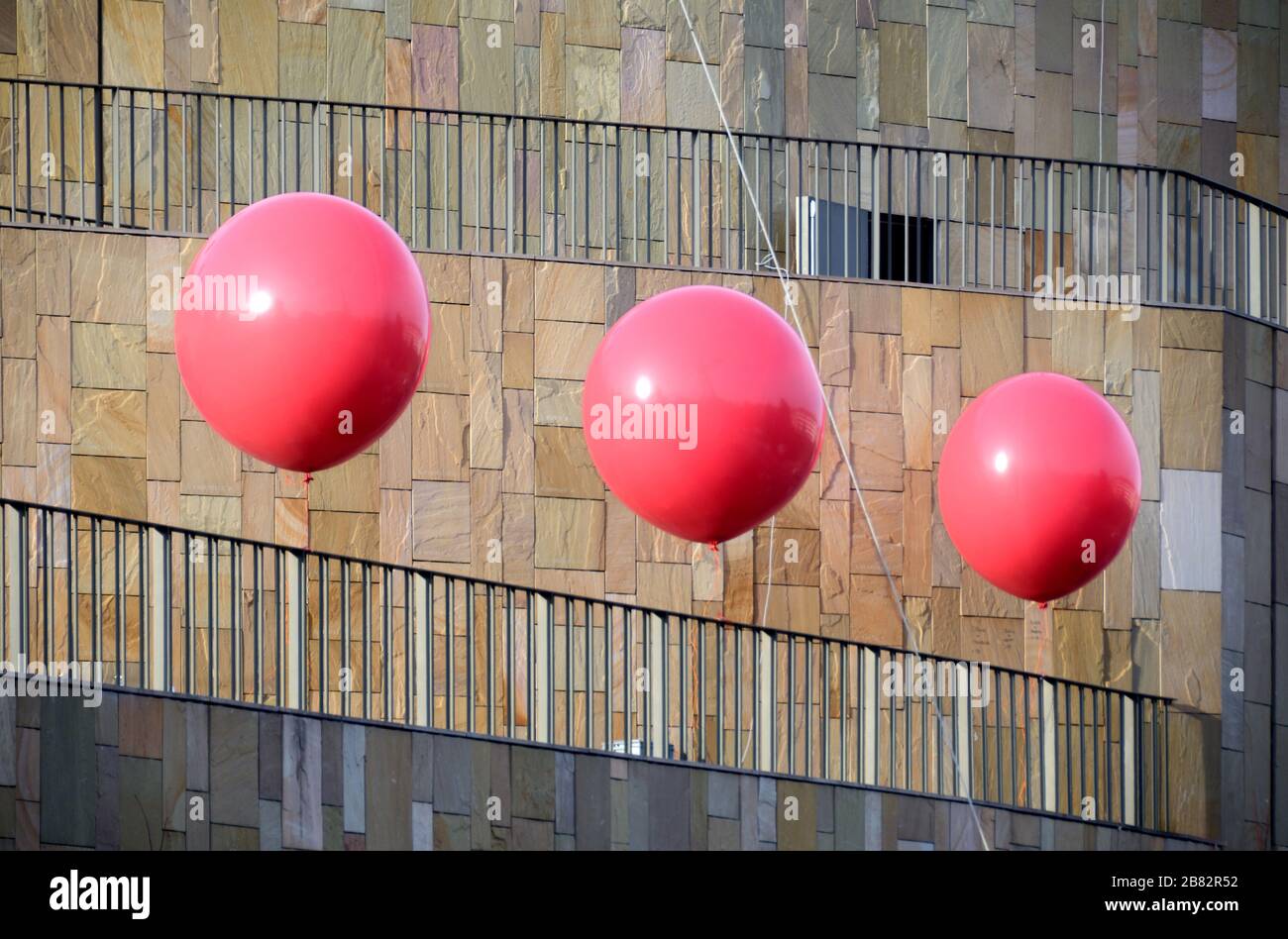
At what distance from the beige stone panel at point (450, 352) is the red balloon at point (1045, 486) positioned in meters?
4.71

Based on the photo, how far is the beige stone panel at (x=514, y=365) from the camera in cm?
1482

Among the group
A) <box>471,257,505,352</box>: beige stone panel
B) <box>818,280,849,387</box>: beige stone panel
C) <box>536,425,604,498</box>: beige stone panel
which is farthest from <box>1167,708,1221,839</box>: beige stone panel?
<box>471,257,505,352</box>: beige stone panel

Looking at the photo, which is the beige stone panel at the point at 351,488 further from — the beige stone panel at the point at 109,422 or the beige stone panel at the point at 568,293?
the beige stone panel at the point at 568,293

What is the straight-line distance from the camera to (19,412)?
13594 mm

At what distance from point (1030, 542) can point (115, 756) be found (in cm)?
411

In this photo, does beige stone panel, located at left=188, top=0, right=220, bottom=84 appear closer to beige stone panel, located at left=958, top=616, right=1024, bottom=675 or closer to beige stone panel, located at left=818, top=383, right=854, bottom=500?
beige stone panel, located at left=818, top=383, right=854, bottom=500

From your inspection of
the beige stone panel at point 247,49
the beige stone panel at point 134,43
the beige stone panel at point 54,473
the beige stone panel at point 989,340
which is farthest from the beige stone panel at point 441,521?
the beige stone panel at point 989,340

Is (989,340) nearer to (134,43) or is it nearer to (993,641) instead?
(993,641)

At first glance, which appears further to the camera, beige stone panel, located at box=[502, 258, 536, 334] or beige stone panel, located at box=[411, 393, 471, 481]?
beige stone panel, located at box=[502, 258, 536, 334]

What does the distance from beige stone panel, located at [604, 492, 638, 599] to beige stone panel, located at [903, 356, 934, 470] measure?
6.30ft

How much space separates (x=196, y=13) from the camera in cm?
1570

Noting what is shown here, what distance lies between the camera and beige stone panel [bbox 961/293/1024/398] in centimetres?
1582

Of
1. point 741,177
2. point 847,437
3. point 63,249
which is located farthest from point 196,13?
point 847,437

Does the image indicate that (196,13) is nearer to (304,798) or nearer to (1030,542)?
(304,798)
